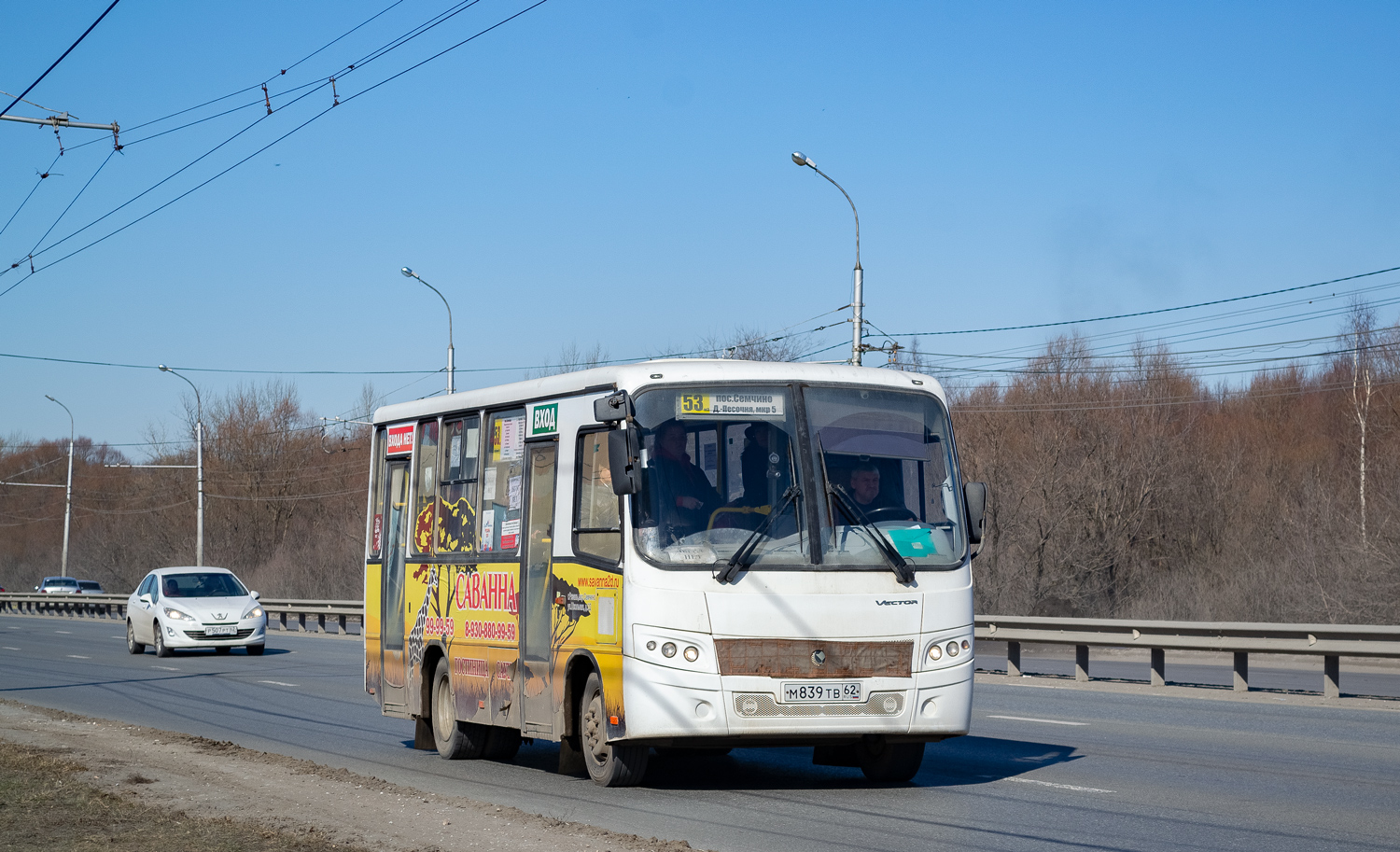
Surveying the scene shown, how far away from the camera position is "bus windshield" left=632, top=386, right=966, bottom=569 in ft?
32.7

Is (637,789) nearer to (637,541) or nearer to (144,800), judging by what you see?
(637,541)

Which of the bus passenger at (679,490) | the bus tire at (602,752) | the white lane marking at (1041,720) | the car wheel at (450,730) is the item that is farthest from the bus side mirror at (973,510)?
the white lane marking at (1041,720)

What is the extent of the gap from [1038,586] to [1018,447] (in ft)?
21.0

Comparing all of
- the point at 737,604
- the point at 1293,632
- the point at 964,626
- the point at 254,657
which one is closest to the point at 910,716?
the point at 964,626

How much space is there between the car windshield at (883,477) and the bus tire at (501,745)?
13.8 ft

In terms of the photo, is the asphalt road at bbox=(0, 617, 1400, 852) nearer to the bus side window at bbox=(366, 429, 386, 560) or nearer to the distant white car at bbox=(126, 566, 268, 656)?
the bus side window at bbox=(366, 429, 386, 560)

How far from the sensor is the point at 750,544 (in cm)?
988

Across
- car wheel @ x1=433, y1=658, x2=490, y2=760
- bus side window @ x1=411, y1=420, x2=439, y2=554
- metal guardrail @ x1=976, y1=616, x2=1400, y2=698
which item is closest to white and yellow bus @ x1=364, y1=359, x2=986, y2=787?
car wheel @ x1=433, y1=658, x2=490, y2=760

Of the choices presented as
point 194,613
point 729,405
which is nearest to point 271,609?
point 194,613

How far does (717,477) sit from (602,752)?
2.09m

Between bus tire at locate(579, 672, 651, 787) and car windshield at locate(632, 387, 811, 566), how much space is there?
48.1 inches

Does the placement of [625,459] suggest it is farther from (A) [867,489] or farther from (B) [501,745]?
(B) [501,745]

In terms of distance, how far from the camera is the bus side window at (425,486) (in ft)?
43.8

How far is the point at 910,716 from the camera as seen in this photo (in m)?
10.0
